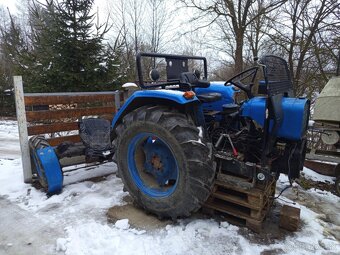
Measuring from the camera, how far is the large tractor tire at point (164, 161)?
2352 mm

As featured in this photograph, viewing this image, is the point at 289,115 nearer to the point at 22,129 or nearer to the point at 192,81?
the point at 192,81

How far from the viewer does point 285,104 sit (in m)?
2.47

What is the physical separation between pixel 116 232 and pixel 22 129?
2128 millimetres

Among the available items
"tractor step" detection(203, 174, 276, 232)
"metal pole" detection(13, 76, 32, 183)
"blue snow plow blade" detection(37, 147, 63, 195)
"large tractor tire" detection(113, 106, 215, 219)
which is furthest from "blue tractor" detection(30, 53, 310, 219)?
"metal pole" detection(13, 76, 32, 183)

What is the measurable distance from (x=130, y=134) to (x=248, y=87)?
1.37 meters

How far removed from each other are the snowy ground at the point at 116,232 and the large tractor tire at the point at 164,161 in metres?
0.27

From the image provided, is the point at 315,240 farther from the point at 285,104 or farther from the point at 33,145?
the point at 33,145

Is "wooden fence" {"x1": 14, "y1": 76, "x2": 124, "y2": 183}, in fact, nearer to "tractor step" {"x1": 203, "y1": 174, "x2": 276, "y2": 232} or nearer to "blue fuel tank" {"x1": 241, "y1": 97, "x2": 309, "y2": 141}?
"tractor step" {"x1": 203, "y1": 174, "x2": 276, "y2": 232}

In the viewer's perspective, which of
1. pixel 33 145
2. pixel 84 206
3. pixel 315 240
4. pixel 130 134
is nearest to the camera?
pixel 315 240

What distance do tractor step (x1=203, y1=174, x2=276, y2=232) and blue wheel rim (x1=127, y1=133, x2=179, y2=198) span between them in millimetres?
458

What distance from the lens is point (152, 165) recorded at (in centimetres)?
287

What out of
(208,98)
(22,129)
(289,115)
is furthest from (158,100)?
(22,129)

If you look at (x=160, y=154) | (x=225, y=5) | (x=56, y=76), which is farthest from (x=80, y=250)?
(x=225, y=5)

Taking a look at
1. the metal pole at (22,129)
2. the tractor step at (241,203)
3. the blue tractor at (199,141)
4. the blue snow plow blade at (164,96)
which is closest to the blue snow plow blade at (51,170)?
the metal pole at (22,129)
